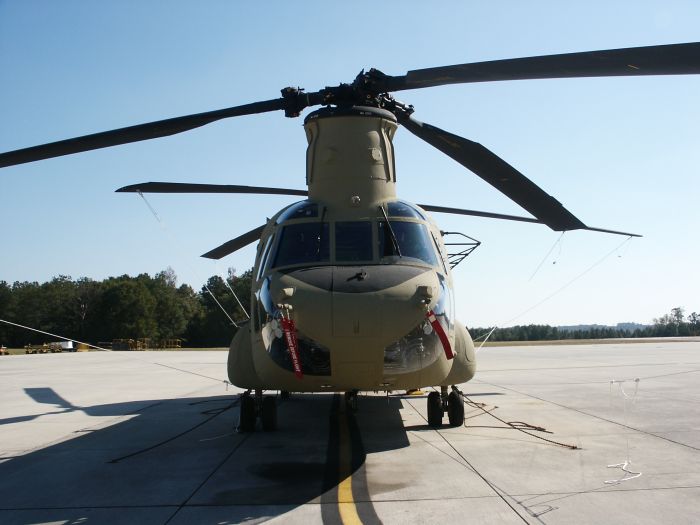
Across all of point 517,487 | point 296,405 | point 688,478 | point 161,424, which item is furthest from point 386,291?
point 296,405

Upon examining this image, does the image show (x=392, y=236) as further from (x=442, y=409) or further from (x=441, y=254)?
(x=442, y=409)

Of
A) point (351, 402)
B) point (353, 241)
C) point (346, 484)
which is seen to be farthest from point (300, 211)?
point (351, 402)

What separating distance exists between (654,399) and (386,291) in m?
8.56

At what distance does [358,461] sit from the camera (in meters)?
6.96

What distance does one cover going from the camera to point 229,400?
44.9 ft

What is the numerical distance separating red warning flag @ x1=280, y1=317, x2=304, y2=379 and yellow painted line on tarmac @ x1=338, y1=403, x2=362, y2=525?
1.17 meters

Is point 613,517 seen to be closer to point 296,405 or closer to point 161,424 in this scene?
point 161,424

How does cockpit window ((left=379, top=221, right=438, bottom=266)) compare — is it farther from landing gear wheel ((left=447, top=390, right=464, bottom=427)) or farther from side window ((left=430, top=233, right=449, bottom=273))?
landing gear wheel ((left=447, top=390, right=464, bottom=427))

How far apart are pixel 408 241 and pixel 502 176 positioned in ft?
5.82

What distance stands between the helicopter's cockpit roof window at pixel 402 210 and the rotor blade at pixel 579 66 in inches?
64.9

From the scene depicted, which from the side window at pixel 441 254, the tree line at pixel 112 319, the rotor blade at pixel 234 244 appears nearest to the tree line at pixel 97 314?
the tree line at pixel 112 319

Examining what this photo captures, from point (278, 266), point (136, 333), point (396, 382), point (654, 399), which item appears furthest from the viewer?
point (136, 333)

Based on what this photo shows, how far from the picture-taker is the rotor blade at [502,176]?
26.4 feet

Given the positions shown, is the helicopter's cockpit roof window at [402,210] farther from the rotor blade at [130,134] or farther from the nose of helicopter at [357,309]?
the rotor blade at [130,134]
